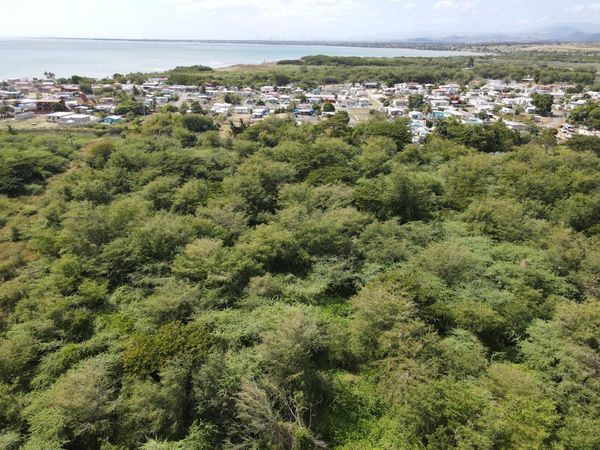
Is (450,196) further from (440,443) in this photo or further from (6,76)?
(6,76)

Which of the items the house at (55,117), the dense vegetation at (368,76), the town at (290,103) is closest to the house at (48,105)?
the town at (290,103)

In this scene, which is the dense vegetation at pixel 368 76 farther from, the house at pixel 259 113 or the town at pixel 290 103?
the house at pixel 259 113

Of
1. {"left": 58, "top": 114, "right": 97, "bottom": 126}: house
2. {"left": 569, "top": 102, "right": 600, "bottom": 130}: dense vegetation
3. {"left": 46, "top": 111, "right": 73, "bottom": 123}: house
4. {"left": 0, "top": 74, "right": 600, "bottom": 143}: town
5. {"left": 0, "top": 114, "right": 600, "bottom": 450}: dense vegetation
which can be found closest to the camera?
{"left": 0, "top": 114, "right": 600, "bottom": 450}: dense vegetation

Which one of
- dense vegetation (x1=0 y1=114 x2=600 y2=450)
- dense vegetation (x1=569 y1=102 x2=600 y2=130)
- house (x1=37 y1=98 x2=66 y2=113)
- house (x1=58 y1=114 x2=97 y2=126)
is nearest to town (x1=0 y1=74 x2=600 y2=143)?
house (x1=37 y1=98 x2=66 y2=113)

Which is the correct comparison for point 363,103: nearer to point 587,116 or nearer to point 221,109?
point 221,109

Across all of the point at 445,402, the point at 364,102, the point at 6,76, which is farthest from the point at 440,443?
the point at 6,76

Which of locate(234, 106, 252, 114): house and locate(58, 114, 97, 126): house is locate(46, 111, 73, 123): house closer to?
locate(58, 114, 97, 126): house

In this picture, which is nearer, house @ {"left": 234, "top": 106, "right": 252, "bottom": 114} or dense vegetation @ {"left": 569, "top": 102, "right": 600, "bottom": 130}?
dense vegetation @ {"left": 569, "top": 102, "right": 600, "bottom": 130}
